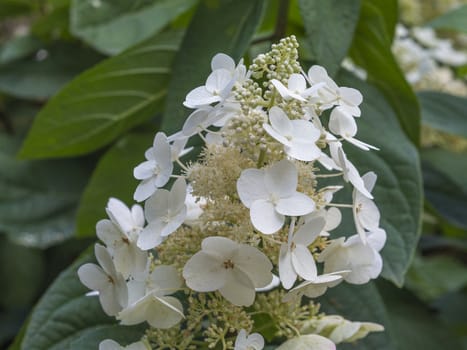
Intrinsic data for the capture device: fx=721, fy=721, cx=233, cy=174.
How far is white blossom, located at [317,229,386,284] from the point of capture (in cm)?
53

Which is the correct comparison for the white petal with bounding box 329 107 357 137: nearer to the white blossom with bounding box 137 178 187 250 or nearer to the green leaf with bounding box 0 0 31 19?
the white blossom with bounding box 137 178 187 250

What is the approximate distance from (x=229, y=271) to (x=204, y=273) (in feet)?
0.05

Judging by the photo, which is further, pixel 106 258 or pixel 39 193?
pixel 39 193

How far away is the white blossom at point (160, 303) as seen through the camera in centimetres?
50

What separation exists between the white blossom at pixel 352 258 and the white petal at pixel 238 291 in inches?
2.9

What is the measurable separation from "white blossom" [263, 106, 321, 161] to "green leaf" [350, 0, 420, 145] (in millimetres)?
444

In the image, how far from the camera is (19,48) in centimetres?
128

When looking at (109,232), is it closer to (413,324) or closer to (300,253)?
(300,253)

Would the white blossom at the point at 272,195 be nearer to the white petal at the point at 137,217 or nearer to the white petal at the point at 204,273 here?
the white petal at the point at 204,273

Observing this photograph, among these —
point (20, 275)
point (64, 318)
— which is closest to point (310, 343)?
point (64, 318)

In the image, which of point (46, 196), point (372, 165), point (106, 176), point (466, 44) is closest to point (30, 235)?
point (46, 196)

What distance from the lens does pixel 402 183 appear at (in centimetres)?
76

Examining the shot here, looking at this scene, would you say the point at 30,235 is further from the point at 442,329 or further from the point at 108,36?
the point at 442,329

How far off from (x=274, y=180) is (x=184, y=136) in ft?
0.29
